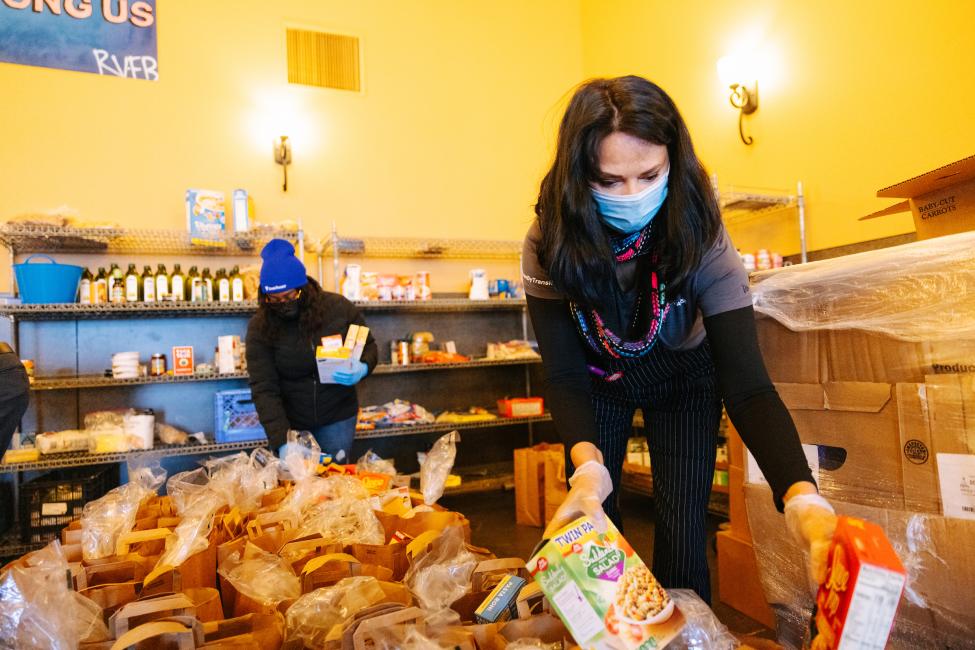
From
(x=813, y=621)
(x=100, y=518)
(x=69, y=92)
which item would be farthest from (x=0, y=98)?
(x=813, y=621)

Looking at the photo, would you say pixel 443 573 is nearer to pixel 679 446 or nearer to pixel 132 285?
pixel 679 446

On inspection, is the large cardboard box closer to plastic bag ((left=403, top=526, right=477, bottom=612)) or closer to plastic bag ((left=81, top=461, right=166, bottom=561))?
plastic bag ((left=403, top=526, right=477, bottom=612))

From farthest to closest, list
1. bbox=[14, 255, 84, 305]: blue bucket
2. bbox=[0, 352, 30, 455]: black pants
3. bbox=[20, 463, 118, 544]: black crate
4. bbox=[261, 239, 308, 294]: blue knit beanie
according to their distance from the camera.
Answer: bbox=[14, 255, 84, 305]: blue bucket → bbox=[20, 463, 118, 544]: black crate → bbox=[261, 239, 308, 294]: blue knit beanie → bbox=[0, 352, 30, 455]: black pants

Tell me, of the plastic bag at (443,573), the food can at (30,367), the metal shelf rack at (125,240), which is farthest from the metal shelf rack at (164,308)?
the plastic bag at (443,573)

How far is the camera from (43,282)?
3.31 m

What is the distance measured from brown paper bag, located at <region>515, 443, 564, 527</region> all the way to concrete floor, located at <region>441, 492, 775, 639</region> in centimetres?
6

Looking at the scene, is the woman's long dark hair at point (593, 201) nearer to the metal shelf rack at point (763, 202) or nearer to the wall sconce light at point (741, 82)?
the metal shelf rack at point (763, 202)

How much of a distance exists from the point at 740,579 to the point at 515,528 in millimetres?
1466

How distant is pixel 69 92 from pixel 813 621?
4542mm

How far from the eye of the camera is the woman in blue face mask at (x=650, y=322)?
107 centimetres

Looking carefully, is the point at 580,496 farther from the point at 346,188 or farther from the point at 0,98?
the point at 0,98

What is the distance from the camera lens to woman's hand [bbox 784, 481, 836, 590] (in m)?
0.78

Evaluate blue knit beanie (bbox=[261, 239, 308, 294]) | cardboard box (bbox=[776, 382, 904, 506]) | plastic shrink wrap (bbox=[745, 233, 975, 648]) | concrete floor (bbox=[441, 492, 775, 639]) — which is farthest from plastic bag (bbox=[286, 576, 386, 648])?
blue knit beanie (bbox=[261, 239, 308, 294])

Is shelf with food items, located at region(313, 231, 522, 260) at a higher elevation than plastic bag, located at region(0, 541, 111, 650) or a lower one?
higher
